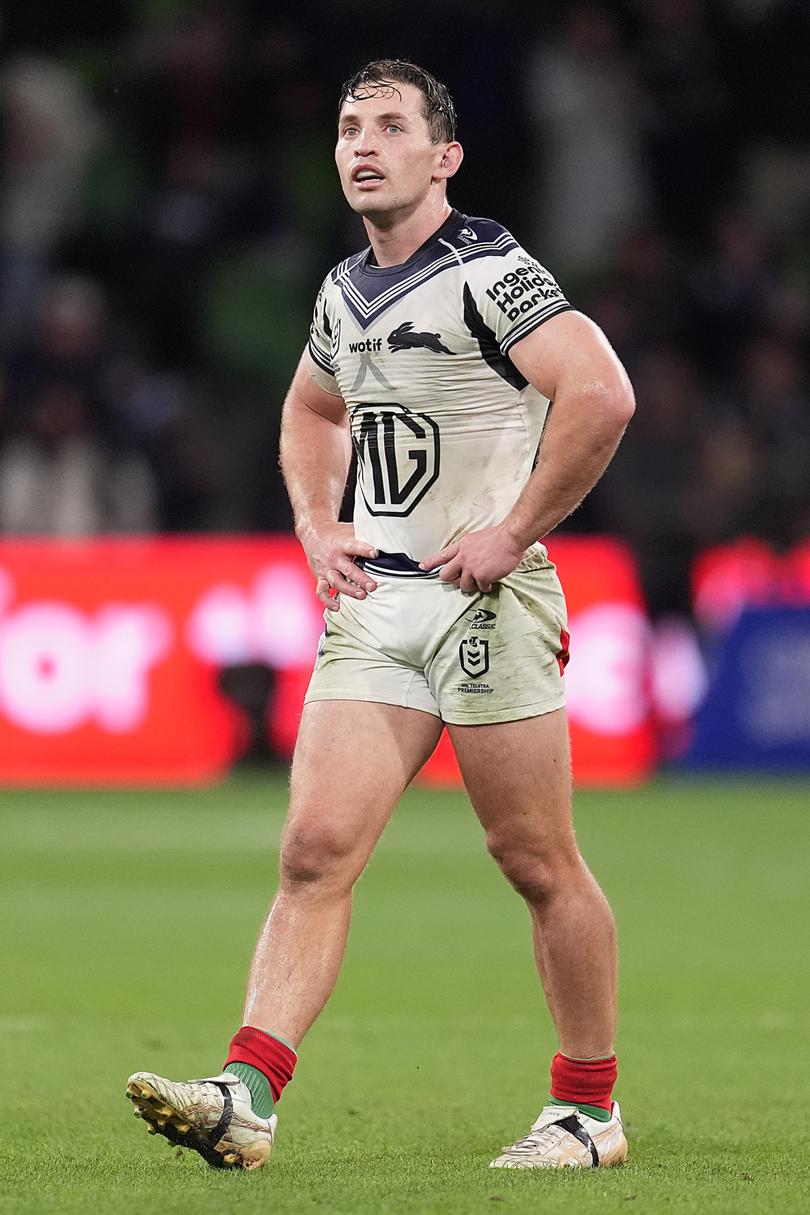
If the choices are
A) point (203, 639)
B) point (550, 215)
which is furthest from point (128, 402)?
point (550, 215)

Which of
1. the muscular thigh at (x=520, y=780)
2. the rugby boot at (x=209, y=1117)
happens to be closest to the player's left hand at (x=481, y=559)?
the muscular thigh at (x=520, y=780)

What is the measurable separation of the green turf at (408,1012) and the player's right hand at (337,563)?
1315mm

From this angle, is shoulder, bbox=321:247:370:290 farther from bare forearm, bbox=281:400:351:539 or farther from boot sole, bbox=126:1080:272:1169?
boot sole, bbox=126:1080:272:1169

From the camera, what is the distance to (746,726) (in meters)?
14.9

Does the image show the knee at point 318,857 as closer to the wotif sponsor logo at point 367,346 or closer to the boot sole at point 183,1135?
the boot sole at point 183,1135

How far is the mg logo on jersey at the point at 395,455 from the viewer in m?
5.06

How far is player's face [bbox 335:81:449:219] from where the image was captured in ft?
16.4

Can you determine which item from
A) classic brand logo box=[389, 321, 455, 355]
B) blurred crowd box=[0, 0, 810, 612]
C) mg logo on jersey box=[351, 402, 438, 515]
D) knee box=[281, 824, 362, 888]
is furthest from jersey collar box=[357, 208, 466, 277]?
blurred crowd box=[0, 0, 810, 612]

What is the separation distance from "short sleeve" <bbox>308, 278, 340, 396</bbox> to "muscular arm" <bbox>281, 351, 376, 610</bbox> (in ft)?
0.12

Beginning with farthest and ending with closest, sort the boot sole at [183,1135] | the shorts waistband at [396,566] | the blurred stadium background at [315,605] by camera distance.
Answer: the blurred stadium background at [315,605], the shorts waistband at [396,566], the boot sole at [183,1135]

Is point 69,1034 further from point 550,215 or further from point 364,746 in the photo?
point 550,215

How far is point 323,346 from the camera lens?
5246mm

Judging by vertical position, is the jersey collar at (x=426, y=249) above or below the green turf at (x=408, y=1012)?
above

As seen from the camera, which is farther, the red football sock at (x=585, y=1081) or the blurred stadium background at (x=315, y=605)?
the blurred stadium background at (x=315, y=605)
